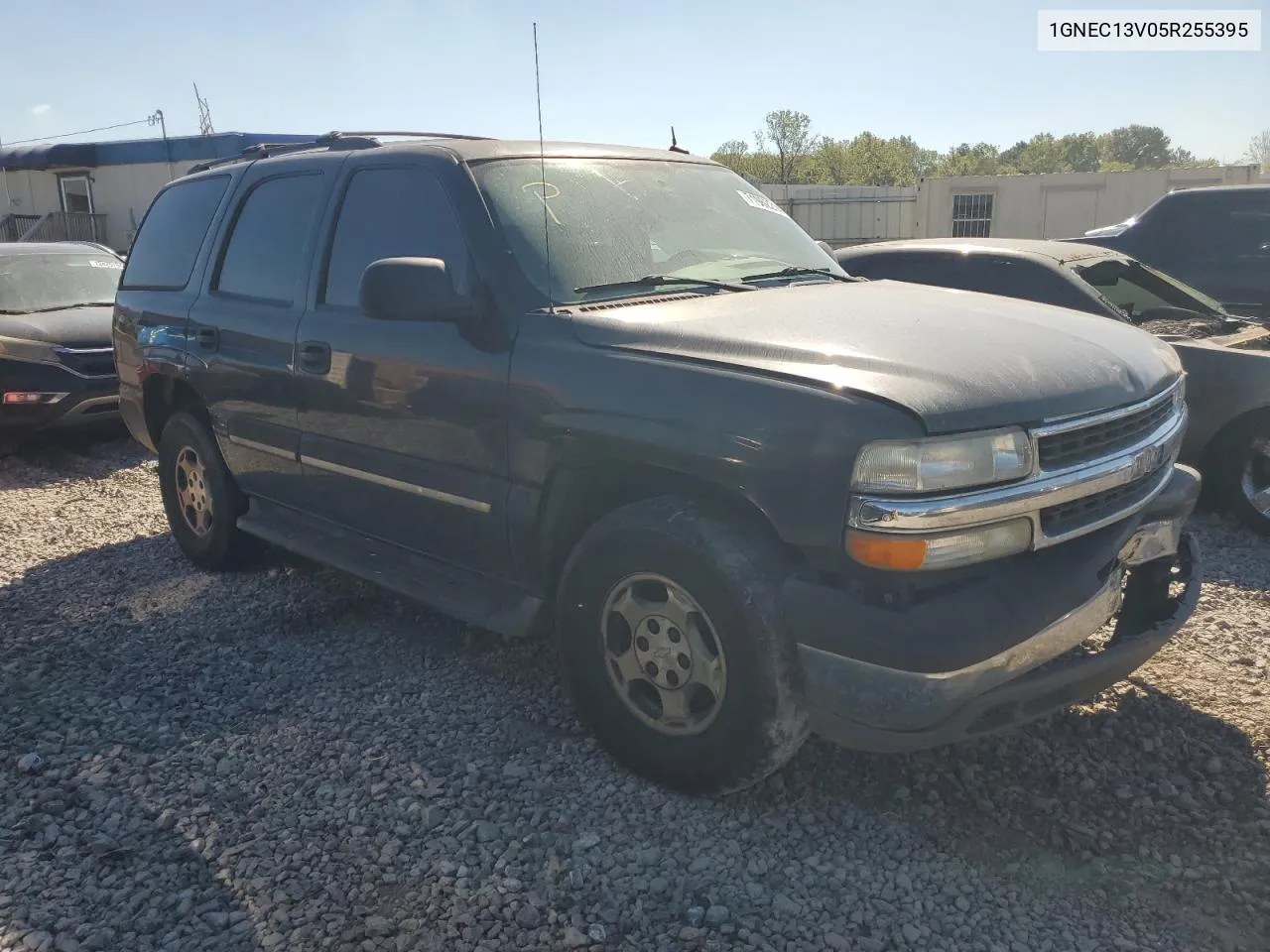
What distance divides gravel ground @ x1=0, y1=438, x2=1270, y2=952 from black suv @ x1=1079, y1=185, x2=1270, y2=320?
15.9 feet

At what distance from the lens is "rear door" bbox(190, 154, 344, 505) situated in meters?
4.19

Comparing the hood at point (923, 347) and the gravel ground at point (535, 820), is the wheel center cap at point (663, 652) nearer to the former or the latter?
Answer: the gravel ground at point (535, 820)

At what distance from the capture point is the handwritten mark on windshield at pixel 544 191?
11.5 feet

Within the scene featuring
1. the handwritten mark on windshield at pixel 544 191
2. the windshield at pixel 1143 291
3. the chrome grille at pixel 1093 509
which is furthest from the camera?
the windshield at pixel 1143 291

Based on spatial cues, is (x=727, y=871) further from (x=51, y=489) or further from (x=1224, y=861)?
(x=51, y=489)

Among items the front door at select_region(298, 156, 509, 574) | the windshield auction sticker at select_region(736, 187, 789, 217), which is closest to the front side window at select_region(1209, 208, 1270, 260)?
the windshield auction sticker at select_region(736, 187, 789, 217)

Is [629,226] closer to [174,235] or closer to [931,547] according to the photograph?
[931,547]

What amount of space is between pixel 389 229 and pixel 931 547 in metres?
2.41

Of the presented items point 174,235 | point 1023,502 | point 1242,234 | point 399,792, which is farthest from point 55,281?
point 1242,234

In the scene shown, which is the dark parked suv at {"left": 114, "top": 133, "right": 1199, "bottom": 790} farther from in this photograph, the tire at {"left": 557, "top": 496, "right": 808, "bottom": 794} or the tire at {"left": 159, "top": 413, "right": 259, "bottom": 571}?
the tire at {"left": 159, "top": 413, "right": 259, "bottom": 571}

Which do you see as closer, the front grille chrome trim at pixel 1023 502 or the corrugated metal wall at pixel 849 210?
the front grille chrome trim at pixel 1023 502

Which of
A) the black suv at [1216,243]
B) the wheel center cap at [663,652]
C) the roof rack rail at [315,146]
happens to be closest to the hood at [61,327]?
the roof rack rail at [315,146]

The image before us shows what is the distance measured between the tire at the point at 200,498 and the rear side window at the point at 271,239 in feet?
2.80

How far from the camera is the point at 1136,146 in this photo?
9094 centimetres
